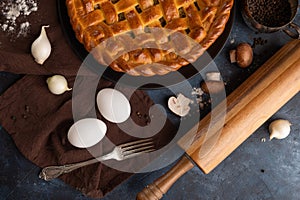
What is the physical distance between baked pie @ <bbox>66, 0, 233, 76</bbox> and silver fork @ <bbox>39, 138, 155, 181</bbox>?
0.29 m

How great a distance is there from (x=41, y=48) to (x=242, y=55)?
708 mm

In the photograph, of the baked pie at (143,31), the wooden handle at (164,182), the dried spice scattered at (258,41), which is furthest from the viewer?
the dried spice scattered at (258,41)

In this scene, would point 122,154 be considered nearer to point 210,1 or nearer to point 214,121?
point 214,121

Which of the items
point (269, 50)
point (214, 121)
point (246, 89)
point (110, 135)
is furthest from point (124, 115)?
point (269, 50)

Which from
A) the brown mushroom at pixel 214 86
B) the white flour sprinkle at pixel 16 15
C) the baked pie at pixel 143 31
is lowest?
the brown mushroom at pixel 214 86

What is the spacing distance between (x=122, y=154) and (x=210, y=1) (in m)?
0.61

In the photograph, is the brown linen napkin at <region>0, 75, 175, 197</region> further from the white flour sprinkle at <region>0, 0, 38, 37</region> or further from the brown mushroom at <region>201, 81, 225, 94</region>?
the brown mushroom at <region>201, 81, 225, 94</region>

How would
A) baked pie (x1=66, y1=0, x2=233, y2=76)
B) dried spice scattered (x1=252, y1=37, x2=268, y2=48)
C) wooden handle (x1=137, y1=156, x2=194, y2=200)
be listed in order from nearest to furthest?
baked pie (x1=66, y1=0, x2=233, y2=76) → wooden handle (x1=137, y1=156, x2=194, y2=200) → dried spice scattered (x1=252, y1=37, x2=268, y2=48)

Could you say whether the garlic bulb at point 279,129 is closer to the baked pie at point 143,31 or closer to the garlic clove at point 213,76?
the garlic clove at point 213,76

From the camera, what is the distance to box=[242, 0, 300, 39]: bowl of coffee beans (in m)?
1.71

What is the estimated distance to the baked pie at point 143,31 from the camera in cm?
160

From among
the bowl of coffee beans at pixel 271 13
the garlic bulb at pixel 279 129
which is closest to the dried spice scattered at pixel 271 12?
the bowl of coffee beans at pixel 271 13

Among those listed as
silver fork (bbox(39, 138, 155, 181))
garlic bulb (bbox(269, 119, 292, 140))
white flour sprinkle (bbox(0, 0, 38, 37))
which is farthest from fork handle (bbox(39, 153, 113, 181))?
garlic bulb (bbox(269, 119, 292, 140))

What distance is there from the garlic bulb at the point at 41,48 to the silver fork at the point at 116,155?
38cm
